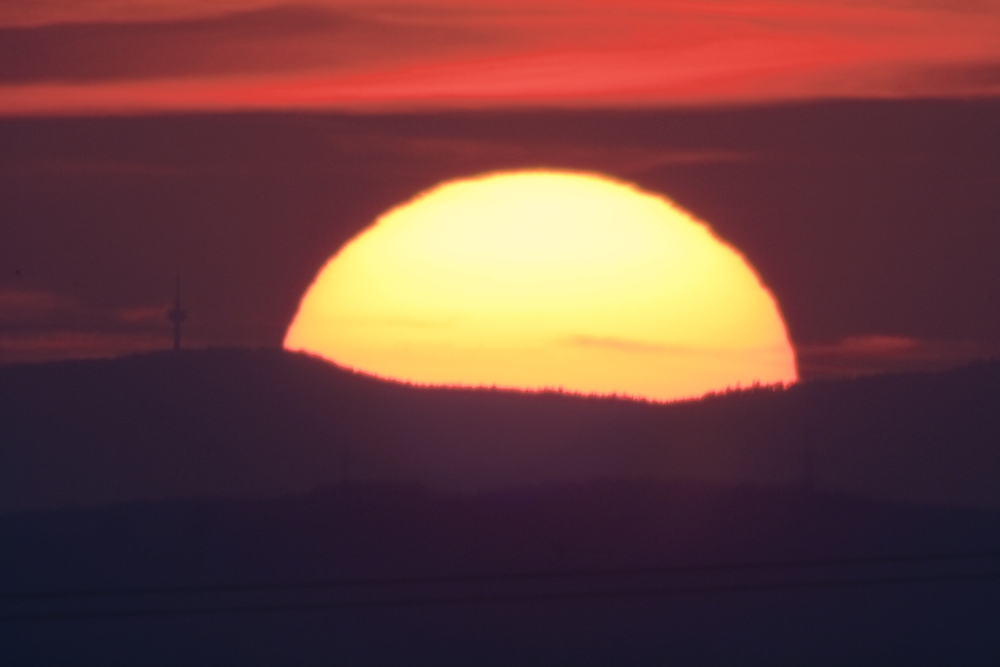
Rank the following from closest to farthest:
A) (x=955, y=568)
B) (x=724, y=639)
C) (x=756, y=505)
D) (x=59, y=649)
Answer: (x=59, y=649) < (x=724, y=639) < (x=756, y=505) < (x=955, y=568)

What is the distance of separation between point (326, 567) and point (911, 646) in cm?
1745

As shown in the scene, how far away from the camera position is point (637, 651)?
32.2 meters

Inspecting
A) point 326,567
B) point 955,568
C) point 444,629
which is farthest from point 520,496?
point 955,568

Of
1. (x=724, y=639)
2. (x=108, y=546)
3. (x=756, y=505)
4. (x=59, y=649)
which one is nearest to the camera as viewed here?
(x=59, y=649)

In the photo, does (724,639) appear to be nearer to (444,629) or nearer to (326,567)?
(444,629)

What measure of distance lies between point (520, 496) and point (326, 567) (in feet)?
19.0

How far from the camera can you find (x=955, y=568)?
190 feet

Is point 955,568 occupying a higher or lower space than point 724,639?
lower

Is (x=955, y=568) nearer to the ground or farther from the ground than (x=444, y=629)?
nearer to the ground

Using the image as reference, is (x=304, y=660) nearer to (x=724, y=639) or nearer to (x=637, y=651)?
(x=637, y=651)

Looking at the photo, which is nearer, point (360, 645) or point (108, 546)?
point (360, 645)

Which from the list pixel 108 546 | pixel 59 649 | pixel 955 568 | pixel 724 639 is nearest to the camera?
pixel 59 649

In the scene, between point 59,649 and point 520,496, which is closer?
point 59,649

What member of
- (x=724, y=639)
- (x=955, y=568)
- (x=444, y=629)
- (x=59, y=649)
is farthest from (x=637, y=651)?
(x=955, y=568)
